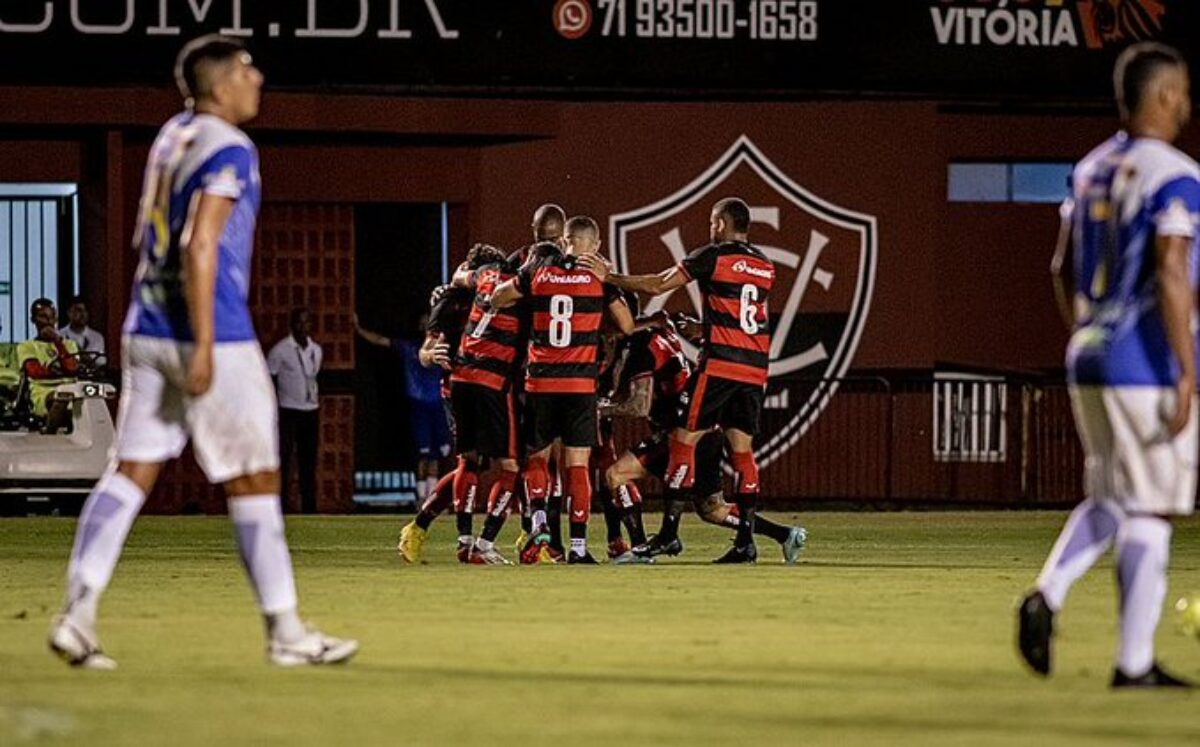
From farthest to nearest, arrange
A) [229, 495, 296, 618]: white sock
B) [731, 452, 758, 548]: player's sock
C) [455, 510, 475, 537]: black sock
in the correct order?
[455, 510, 475, 537]: black sock
[731, 452, 758, 548]: player's sock
[229, 495, 296, 618]: white sock

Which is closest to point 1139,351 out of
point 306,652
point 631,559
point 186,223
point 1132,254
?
point 1132,254

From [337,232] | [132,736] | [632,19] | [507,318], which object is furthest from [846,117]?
[132,736]

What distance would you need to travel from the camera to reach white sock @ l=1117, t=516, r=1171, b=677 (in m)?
9.34

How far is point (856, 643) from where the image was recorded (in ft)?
37.0

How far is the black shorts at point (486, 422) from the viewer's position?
1788 centimetres

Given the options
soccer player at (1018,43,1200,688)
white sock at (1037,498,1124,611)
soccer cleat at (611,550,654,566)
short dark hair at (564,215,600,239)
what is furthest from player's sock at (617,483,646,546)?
soccer player at (1018,43,1200,688)

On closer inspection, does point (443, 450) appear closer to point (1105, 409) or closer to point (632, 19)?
point (632, 19)

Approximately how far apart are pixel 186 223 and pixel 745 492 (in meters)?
8.22

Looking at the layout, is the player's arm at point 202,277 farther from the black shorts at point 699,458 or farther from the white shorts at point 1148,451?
the black shorts at point 699,458

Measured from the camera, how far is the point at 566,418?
690 inches

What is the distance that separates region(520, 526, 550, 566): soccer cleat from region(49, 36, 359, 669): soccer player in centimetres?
755

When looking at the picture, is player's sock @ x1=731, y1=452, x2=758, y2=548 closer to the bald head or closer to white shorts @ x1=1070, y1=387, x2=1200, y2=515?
the bald head

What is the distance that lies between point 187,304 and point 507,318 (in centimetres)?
801

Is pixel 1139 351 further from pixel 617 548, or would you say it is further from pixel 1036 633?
pixel 617 548
